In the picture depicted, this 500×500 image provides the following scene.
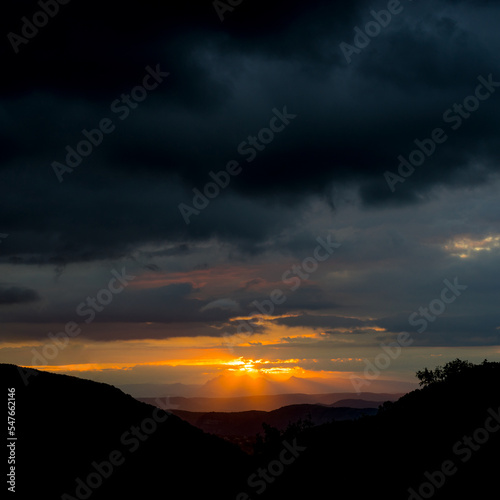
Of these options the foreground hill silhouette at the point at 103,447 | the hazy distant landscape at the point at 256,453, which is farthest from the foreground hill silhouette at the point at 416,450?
the foreground hill silhouette at the point at 103,447

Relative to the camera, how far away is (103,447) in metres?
42.9

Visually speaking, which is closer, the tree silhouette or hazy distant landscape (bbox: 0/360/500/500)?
hazy distant landscape (bbox: 0/360/500/500)

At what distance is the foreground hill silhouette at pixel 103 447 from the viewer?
39125 millimetres

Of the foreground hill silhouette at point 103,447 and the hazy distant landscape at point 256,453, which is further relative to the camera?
the foreground hill silhouette at point 103,447

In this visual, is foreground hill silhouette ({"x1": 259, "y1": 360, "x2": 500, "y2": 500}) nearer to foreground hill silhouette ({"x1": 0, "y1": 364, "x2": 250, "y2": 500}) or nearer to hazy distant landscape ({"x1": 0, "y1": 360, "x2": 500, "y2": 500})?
hazy distant landscape ({"x1": 0, "y1": 360, "x2": 500, "y2": 500})

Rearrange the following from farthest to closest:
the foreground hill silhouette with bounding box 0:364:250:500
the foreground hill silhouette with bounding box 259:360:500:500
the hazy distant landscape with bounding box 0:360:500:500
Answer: the foreground hill silhouette with bounding box 0:364:250:500
the hazy distant landscape with bounding box 0:360:500:500
the foreground hill silhouette with bounding box 259:360:500:500

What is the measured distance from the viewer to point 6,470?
37.7m

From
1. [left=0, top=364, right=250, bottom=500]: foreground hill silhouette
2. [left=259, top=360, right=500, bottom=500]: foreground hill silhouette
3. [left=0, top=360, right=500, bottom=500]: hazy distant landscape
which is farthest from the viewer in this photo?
[left=0, top=364, right=250, bottom=500]: foreground hill silhouette

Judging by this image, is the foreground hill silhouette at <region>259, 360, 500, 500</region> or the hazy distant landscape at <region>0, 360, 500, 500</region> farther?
the hazy distant landscape at <region>0, 360, 500, 500</region>

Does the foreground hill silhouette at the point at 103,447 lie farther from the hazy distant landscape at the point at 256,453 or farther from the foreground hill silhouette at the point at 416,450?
the foreground hill silhouette at the point at 416,450

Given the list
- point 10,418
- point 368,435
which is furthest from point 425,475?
point 10,418

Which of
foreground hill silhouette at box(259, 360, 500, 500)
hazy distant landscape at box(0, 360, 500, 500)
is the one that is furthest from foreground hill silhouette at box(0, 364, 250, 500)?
foreground hill silhouette at box(259, 360, 500, 500)

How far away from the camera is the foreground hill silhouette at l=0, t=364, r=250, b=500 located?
128 feet

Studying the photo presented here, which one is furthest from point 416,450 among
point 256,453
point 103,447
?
point 103,447
